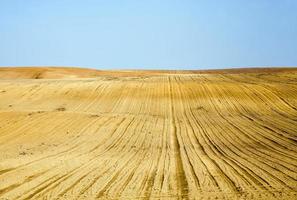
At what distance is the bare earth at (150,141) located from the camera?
10.6 metres

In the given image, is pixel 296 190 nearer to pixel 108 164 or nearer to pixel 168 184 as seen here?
pixel 168 184

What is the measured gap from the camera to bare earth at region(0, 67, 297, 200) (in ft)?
34.9

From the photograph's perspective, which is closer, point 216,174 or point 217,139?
point 216,174

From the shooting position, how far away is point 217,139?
20.6 m

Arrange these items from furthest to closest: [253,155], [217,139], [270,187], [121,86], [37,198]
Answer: [121,86]
[217,139]
[253,155]
[270,187]
[37,198]

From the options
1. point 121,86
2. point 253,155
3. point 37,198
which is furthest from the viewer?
point 121,86

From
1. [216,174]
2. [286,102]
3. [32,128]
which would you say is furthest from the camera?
[286,102]

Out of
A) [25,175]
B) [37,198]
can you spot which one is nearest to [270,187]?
[37,198]

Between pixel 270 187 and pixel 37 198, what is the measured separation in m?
4.69

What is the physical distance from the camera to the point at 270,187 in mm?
10297

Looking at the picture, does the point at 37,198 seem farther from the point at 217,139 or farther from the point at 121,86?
the point at 121,86

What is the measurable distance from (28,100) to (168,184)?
85.1 feet

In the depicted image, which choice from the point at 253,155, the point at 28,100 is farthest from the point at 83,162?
the point at 28,100

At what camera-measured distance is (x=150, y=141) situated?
2023cm
